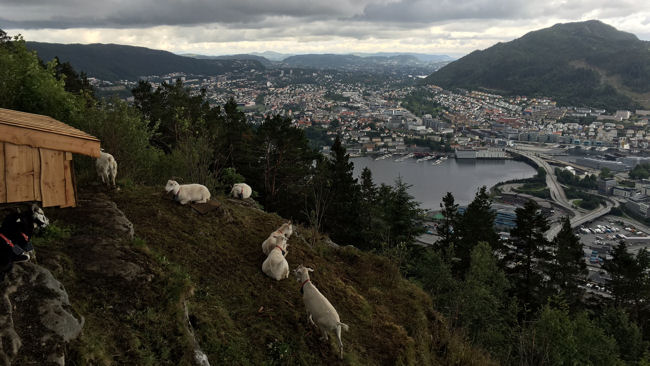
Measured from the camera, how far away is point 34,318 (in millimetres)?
3291

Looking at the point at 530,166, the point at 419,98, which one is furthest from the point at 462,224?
the point at 419,98

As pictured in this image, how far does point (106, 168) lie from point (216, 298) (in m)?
3.69

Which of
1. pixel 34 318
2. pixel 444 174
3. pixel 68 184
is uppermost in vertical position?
pixel 68 184

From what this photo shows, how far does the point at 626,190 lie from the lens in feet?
207

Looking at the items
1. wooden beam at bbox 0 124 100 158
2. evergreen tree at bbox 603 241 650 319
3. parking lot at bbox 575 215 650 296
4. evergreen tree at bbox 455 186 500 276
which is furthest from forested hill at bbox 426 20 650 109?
wooden beam at bbox 0 124 100 158

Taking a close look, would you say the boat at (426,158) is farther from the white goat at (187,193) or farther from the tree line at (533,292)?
the white goat at (187,193)

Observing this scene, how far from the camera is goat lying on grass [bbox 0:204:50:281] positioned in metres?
3.48

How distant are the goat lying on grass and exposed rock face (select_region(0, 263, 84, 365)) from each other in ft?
0.27

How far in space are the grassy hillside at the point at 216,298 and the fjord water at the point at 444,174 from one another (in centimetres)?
4860

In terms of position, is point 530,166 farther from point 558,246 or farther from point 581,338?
point 581,338

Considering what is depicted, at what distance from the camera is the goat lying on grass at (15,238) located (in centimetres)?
348

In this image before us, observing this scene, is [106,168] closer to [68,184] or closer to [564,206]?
[68,184]

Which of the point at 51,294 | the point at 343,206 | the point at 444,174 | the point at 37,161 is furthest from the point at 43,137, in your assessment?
the point at 444,174

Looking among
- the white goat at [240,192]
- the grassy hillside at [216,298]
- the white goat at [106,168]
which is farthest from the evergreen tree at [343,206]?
the white goat at [106,168]
